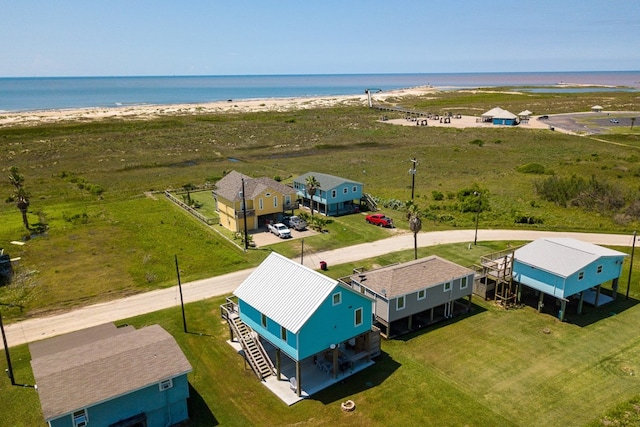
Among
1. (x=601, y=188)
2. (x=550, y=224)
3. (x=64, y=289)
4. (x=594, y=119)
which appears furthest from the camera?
(x=594, y=119)

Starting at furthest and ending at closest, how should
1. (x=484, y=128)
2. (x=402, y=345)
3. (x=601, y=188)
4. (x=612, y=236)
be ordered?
1. (x=484, y=128)
2. (x=601, y=188)
3. (x=612, y=236)
4. (x=402, y=345)

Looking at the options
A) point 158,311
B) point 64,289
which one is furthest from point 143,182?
point 158,311

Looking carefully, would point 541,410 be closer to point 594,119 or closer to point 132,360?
point 132,360

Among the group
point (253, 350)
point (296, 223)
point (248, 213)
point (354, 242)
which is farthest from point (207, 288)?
point (354, 242)

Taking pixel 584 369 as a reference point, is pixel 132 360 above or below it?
above

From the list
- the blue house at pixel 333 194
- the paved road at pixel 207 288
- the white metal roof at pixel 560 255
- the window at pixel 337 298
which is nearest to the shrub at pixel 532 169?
the paved road at pixel 207 288

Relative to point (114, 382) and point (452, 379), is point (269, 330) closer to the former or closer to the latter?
point (114, 382)
